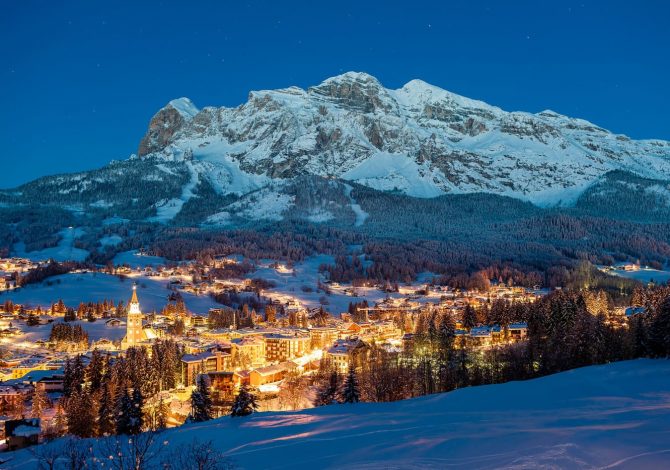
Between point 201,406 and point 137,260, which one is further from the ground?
point 137,260

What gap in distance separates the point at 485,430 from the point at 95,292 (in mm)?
96797

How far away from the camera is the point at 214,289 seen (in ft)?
397

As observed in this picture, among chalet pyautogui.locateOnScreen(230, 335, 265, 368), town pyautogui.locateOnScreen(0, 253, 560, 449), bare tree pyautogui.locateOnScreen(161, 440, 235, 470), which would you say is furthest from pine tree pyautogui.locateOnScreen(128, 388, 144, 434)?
chalet pyautogui.locateOnScreen(230, 335, 265, 368)

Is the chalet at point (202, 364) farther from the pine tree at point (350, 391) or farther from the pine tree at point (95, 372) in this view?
the pine tree at point (350, 391)

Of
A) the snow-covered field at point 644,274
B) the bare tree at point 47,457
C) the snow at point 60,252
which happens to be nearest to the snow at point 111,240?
the snow at point 60,252

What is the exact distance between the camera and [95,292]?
108250 millimetres

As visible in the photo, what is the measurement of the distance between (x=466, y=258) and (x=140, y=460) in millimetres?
146104

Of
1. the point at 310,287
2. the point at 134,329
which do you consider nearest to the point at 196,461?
the point at 134,329

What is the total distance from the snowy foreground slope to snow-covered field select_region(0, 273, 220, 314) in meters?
74.5

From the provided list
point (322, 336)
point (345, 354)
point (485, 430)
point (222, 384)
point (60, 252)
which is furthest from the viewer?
point (60, 252)

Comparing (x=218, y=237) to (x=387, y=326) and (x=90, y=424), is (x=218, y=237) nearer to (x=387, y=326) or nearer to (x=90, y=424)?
(x=387, y=326)

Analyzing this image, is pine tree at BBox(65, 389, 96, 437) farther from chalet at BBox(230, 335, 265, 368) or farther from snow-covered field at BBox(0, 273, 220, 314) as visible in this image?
snow-covered field at BBox(0, 273, 220, 314)

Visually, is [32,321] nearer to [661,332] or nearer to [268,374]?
[268,374]

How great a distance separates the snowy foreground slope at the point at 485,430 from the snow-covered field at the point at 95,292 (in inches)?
2931
